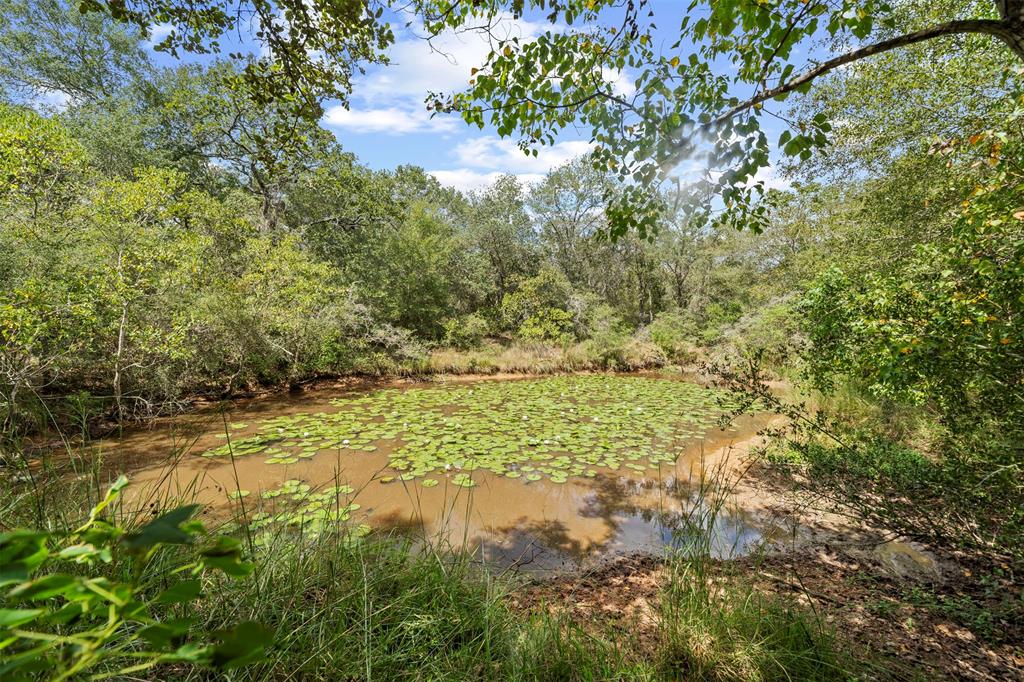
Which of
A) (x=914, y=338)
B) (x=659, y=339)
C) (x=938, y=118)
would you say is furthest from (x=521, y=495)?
(x=659, y=339)

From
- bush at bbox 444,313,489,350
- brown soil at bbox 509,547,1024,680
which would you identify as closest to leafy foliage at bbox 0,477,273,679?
brown soil at bbox 509,547,1024,680

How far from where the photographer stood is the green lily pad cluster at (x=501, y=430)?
5.17 m

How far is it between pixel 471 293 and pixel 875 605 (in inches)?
565

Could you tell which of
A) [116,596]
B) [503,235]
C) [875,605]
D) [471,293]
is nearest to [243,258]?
[471,293]

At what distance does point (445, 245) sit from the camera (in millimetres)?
13945

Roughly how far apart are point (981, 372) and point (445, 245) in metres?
13.2

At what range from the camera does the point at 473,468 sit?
4941 mm

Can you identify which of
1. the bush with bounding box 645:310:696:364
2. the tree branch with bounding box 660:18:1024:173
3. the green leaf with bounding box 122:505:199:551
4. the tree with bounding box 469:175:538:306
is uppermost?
the tree with bounding box 469:175:538:306

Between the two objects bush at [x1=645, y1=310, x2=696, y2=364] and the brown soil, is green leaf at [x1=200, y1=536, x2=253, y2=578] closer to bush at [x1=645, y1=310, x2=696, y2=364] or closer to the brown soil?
the brown soil

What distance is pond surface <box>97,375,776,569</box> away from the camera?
3568mm

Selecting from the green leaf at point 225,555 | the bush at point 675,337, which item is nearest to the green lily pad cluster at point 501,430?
the bush at point 675,337

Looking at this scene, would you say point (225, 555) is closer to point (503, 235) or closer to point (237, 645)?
point (237, 645)

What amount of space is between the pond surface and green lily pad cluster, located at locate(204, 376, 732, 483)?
29 mm

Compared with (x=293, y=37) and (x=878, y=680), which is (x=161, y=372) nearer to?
(x=293, y=37)
